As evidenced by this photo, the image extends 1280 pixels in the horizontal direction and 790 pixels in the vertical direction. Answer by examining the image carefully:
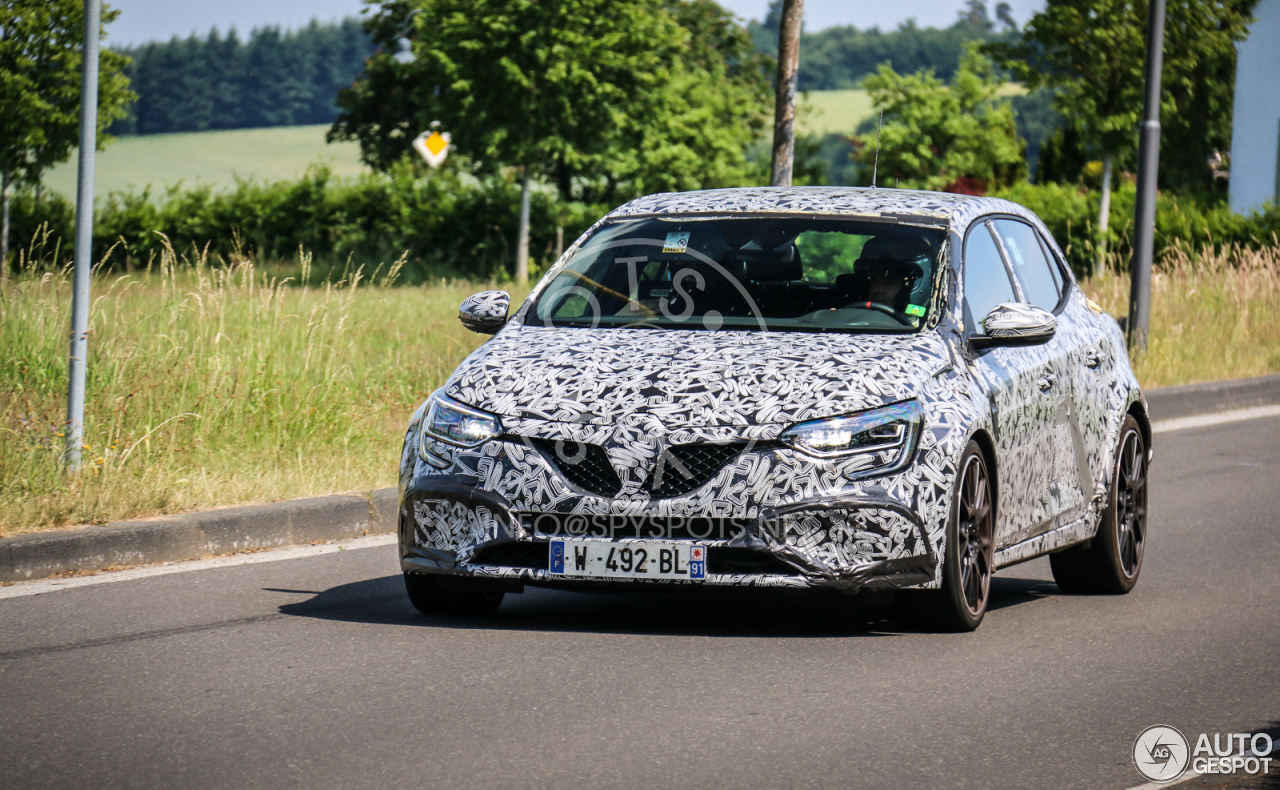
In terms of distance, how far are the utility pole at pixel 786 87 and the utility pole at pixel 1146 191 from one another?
11.7 feet

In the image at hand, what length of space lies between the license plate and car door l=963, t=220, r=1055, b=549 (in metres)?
1.42

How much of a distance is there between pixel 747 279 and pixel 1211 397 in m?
11.6

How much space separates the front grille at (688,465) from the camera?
6.12 meters

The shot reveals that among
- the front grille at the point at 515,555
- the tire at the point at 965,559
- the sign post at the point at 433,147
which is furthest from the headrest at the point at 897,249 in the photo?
the sign post at the point at 433,147

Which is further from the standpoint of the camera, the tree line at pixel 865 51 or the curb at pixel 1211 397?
the tree line at pixel 865 51

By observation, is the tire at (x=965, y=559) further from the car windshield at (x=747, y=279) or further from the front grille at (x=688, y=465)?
the front grille at (x=688, y=465)

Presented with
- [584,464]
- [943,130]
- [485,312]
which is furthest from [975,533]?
[943,130]

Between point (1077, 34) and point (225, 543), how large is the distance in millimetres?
26654

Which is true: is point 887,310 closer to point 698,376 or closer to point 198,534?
point 698,376

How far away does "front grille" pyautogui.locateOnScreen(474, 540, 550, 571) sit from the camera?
20.6ft

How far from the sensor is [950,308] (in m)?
7.02

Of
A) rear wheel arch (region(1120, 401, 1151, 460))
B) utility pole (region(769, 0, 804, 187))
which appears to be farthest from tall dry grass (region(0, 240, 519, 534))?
utility pole (region(769, 0, 804, 187))

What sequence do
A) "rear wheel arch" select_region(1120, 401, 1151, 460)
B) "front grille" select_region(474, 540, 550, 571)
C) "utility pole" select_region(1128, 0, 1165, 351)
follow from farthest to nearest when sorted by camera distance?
"utility pole" select_region(1128, 0, 1165, 351)
"rear wheel arch" select_region(1120, 401, 1151, 460)
"front grille" select_region(474, 540, 550, 571)

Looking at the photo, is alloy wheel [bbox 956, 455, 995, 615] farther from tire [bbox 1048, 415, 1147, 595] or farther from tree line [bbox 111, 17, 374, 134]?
Answer: tree line [bbox 111, 17, 374, 134]
